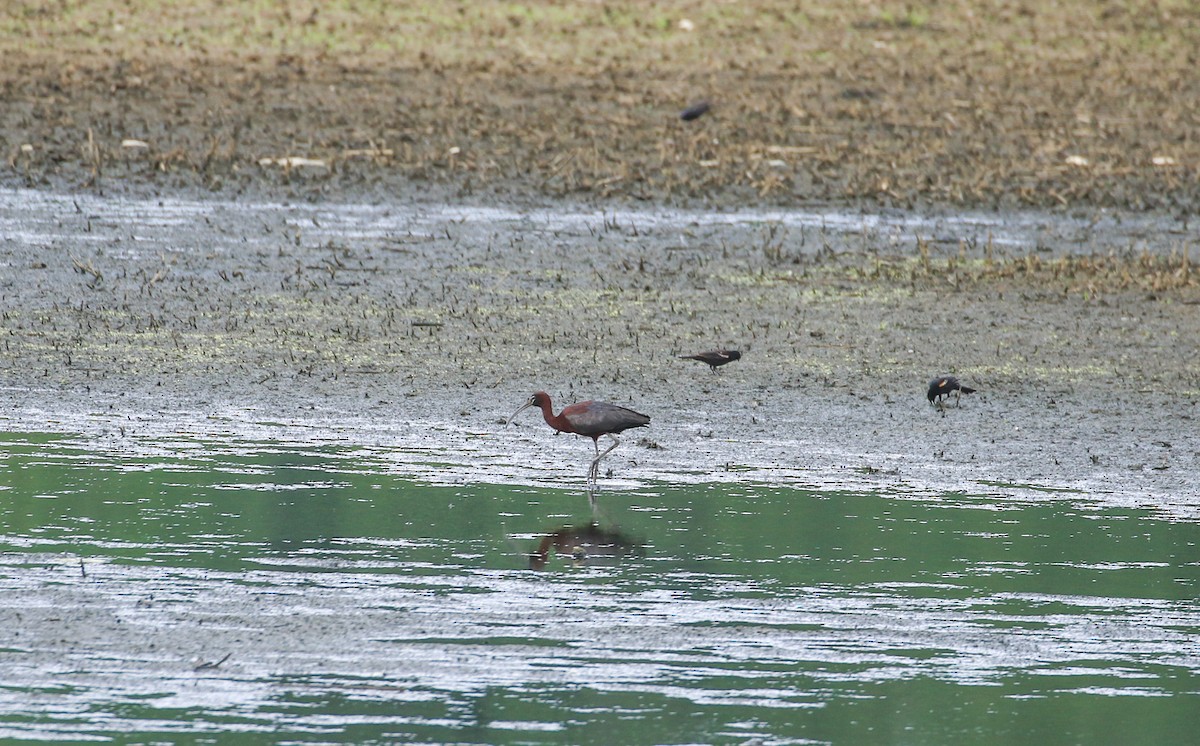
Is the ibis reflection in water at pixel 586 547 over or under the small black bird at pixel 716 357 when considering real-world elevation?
under

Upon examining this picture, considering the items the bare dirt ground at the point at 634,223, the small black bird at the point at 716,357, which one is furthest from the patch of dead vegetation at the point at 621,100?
the small black bird at the point at 716,357

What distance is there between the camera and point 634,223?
15555 millimetres

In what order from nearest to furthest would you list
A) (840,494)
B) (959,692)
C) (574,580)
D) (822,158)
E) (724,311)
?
(959,692), (574,580), (840,494), (724,311), (822,158)

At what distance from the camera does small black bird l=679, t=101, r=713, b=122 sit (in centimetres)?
1931

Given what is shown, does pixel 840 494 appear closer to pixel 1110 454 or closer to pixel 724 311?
pixel 1110 454

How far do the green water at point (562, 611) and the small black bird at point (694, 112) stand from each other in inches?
413

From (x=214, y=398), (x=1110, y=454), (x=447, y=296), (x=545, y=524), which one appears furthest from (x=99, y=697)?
(x=447, y=296)

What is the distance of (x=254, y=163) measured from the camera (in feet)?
55.7

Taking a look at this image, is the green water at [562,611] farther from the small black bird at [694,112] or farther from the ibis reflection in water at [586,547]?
the small black bird at [694,112]

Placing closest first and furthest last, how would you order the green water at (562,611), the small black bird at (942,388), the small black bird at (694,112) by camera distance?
1. the green water at (562,611)
2. the small black bird at (942,388)
3. the small black bird at (694,112)

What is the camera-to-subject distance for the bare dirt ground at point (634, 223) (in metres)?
11.0

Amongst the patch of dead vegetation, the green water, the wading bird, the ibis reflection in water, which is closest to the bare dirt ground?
the patch of dead vegetation

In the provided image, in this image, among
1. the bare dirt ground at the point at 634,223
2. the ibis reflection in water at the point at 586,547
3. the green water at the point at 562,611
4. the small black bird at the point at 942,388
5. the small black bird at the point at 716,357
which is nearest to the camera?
the green water at the point at 562,611

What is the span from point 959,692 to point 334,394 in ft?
17.3
